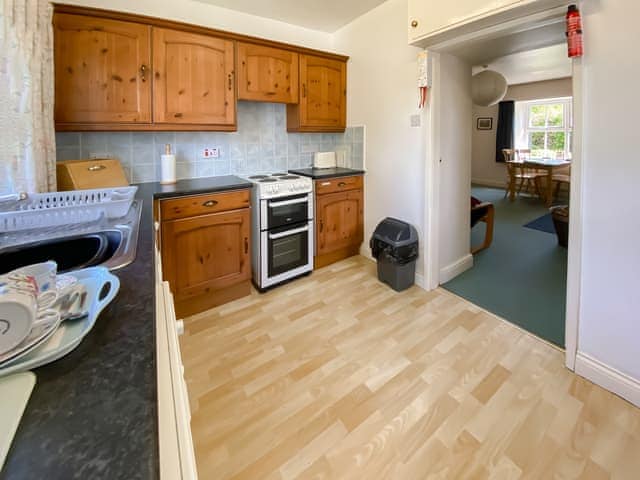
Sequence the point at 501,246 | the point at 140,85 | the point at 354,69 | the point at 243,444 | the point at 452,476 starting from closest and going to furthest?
the point at 452,476 → the point at 243,444 → the point at 140,85 → the point at 354,69 → the point at 501,246

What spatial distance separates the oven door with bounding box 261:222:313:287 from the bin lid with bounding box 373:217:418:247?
62 cm

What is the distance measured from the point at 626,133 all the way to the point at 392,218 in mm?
1659

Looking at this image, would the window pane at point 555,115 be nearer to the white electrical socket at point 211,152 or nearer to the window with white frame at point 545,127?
the window with white frame at point 545,127

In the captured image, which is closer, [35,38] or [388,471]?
[388,471]

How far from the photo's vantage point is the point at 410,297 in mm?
2602

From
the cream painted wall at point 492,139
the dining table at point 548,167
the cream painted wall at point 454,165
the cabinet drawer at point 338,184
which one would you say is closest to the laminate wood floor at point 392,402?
the cream painted wall at point 454,165

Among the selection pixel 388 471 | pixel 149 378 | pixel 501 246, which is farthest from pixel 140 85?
pixel 501 246

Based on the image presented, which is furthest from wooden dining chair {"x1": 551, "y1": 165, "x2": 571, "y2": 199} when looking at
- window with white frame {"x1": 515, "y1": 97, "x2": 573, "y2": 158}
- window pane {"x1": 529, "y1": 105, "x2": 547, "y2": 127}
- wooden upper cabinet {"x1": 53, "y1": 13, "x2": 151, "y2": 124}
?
wooden upper cabinet {"x1": 53, "y1": 13, "x2": 151, "y2": 124}

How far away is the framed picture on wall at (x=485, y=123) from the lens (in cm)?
781

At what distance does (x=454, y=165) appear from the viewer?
279cm

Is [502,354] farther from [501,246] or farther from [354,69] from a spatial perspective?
[354,69]

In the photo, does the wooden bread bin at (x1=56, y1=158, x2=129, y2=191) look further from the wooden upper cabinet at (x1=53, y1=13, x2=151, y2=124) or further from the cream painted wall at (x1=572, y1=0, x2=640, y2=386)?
the cream painted wall at (x1=572, y1=0, x2=640, y2=386)

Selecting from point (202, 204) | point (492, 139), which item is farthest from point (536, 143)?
point (202, 204)

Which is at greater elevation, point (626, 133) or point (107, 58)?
point (107, 58)
